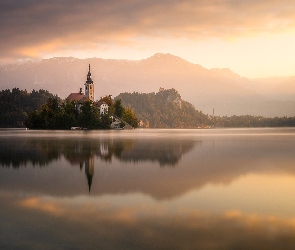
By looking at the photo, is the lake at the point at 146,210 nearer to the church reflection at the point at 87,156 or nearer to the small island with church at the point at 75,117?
the church reflection at the point at 87,156

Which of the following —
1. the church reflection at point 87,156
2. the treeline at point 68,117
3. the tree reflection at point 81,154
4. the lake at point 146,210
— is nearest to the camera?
the lake at point 146,210

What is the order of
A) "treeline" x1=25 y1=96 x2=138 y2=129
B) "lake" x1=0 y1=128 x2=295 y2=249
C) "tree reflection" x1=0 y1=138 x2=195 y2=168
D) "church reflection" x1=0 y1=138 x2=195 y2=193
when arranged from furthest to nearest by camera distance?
1. "treeline" x1=25 y1=96 x2=138 y2=129
2. "tree reflection" x1=0 y1=138 x2=195 y2=168
3. "church reflection" x1=0 y1=138 x2=195 y2=193
4. "lake" x1=0 y1=128 x2=295 y2=249

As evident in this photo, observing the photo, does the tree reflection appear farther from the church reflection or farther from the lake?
the lake

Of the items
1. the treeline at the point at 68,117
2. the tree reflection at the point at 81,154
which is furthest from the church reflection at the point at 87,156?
the treeline at the point at 68,117

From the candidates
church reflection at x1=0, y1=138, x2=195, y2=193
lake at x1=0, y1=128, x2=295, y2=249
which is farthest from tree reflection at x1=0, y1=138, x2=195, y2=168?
lake at x1=0, y1=128, x2=295, y2=249

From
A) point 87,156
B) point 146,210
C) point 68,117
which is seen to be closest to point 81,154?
point 87,156

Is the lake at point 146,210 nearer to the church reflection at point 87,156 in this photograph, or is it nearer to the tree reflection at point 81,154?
the church reflection at point 87,156

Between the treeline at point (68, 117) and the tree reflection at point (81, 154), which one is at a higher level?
the treeline at point (68, 117)

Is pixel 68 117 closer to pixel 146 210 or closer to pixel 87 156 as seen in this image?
pixel 87 156

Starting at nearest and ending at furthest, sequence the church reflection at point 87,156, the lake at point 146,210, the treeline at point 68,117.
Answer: the lake at point 146,210, the church reflection at point 87,156, the treeline at point 68,117

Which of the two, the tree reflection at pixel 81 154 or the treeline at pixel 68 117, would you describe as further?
the treeline at pixel 68 117

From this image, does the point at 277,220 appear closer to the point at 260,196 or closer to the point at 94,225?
the point at 260,196

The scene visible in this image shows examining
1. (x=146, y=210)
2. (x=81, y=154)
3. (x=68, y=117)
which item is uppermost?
(x=68, y=117)

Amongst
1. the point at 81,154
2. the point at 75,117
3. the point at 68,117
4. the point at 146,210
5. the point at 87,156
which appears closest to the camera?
the point at 146,210
